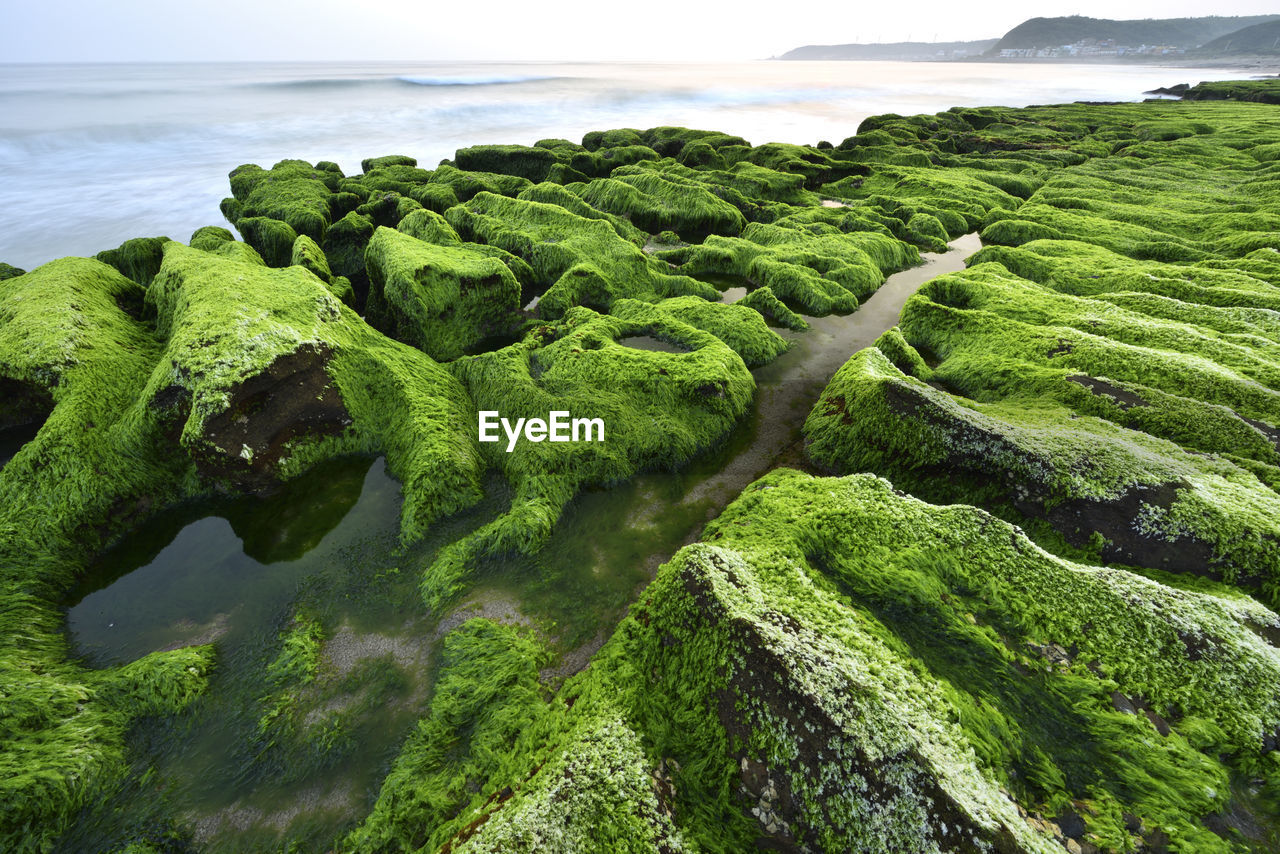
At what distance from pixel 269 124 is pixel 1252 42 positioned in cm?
22393

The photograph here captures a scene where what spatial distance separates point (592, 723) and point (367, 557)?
3.35 m

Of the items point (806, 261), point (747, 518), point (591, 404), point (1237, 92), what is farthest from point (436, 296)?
point (1237, 92)

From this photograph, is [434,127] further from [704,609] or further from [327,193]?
[704,609]

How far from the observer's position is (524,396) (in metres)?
7.22

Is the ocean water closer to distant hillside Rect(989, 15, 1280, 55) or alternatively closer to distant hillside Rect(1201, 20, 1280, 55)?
distant hillside Rect(1201, 20, 1280, 55)

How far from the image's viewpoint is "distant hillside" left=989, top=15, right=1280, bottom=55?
16438 cm

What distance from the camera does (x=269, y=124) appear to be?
42719mm

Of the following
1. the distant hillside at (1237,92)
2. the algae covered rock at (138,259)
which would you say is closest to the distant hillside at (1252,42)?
the distant hillside at (1237,92)

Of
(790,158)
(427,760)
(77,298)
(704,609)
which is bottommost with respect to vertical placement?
(427,760)

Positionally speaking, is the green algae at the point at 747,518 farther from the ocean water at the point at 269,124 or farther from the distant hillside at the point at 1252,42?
the distant hillside at the point at 1252,42

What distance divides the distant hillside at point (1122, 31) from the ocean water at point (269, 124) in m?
140

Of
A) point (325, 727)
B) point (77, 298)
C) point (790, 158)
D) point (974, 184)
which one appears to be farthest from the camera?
point (790, 158)

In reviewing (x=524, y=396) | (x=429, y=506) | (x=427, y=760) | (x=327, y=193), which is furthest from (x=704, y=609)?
(x=327, y=193)

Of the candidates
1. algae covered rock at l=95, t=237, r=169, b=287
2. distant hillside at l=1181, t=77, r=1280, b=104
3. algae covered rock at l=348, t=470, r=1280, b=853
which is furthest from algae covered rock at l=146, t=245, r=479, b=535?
distant hillside at l=1181, t=77, r=1280, b=104
